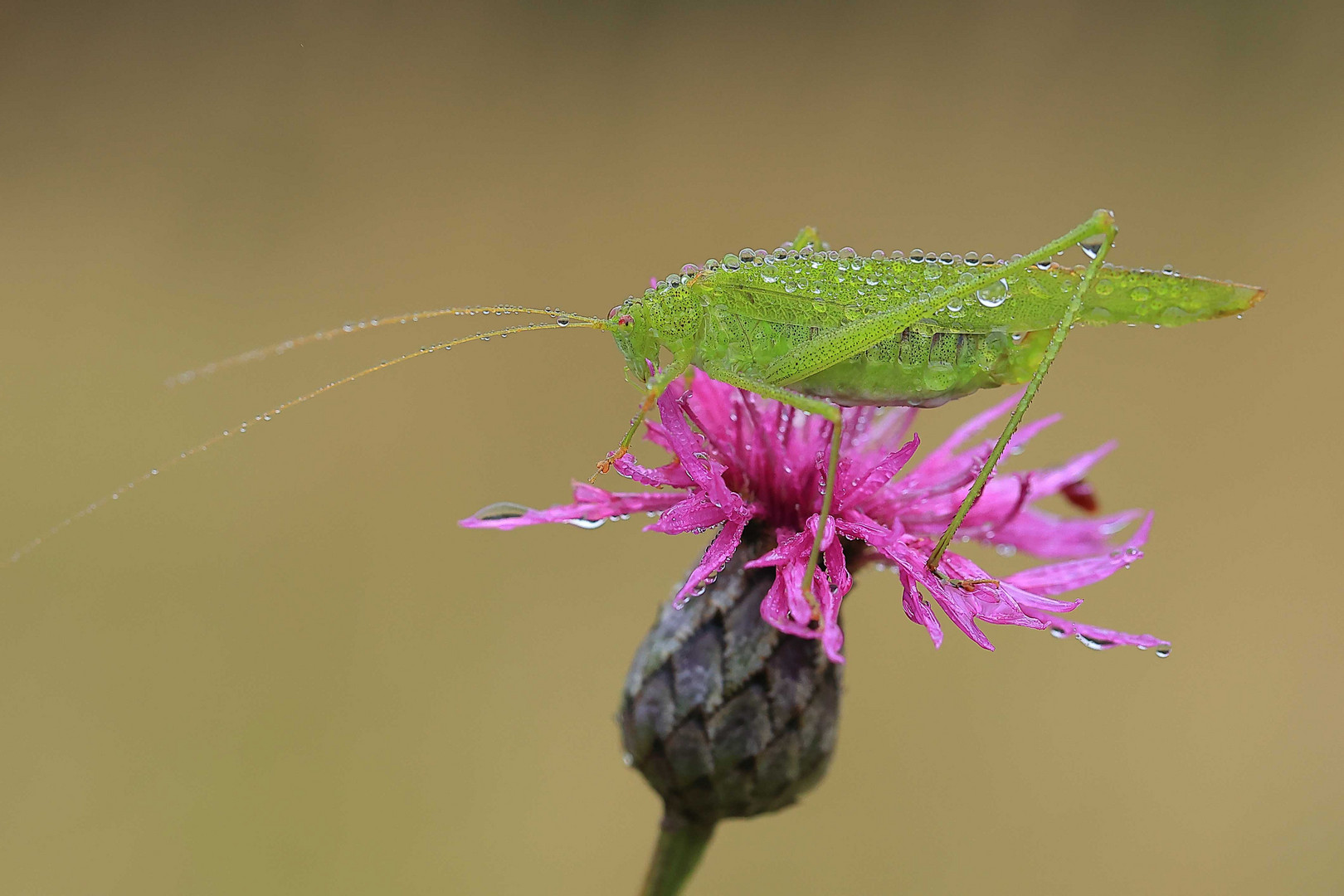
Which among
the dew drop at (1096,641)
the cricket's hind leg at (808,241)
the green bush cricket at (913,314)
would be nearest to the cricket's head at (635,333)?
the green bush cricket at (913,314)

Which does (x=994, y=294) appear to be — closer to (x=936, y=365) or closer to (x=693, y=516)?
(x=936, y=365)

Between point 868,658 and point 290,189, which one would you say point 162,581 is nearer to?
point 290,189

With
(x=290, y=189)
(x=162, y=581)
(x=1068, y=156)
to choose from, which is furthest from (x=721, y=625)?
(x=1068, y=156)

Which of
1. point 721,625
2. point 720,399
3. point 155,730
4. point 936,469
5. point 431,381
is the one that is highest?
point 431,381

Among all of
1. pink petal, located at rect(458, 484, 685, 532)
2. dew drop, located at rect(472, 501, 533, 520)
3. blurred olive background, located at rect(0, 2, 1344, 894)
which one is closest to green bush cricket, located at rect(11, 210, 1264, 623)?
pink petal, located at rect(458, 484, 685, 532)

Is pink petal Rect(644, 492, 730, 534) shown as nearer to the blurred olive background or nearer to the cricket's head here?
the cricket's head
